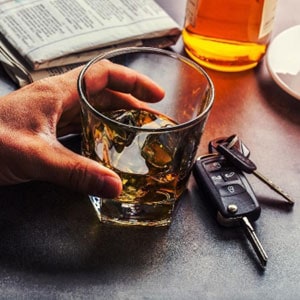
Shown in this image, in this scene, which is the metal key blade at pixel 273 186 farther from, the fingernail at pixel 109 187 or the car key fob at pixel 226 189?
the fingernail at pixel 109 187

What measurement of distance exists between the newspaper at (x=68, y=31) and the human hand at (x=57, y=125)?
0.32 feet

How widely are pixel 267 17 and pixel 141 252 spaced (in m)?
0.29

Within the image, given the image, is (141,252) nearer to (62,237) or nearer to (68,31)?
(62,237)

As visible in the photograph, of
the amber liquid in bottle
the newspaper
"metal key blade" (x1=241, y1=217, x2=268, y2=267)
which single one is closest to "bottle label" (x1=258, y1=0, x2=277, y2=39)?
the amber liquid in bottle

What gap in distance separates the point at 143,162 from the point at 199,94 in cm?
8

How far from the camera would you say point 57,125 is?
0.59 m

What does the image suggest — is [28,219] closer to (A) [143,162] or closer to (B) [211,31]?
(A) [143,162]

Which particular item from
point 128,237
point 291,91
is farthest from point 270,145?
point 128,237

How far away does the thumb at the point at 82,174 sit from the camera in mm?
498

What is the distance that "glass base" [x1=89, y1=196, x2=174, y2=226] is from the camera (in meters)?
0.55

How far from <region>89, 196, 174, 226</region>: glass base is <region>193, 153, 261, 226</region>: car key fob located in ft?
0.13

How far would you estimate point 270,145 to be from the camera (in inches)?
25.5

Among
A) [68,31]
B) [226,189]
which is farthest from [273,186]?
[68,31]

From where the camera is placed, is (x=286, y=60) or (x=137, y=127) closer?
(x=137, y=127)
